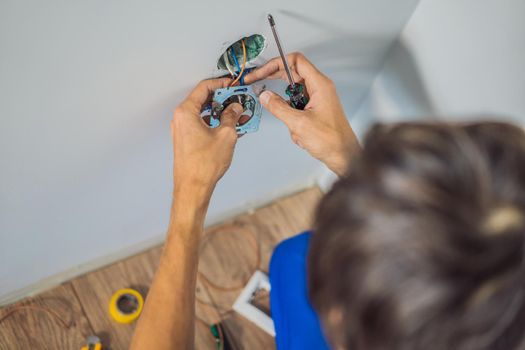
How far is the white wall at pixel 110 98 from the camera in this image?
0.43m

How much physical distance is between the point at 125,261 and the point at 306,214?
0.46m

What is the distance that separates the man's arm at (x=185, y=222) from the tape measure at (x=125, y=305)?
0.40 meters

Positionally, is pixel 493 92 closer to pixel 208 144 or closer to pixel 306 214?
pixel 208 144

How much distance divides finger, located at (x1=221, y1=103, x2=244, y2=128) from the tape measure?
1.69ft

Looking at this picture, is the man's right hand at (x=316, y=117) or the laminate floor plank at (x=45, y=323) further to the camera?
the laminate floor plank at (x=45, y=323)

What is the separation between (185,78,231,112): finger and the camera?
571mm

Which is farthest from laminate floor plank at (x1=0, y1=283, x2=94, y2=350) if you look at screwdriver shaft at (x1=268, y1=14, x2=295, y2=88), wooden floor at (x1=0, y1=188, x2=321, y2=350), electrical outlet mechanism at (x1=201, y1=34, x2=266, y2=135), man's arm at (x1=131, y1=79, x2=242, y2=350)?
screwdriver shaft at (x1=268, y1=14, x2=295, y2=88)

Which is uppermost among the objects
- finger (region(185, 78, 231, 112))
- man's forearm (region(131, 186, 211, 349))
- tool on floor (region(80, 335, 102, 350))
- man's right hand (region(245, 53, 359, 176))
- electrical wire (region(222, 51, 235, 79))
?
electrical wire (region(222, 51, 235, 79))

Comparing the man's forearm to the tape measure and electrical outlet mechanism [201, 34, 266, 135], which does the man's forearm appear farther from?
the tape measure

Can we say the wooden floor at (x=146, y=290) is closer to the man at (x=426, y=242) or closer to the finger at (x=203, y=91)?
the finger at (x=203, y=91)

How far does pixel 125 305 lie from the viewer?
3.06 feet

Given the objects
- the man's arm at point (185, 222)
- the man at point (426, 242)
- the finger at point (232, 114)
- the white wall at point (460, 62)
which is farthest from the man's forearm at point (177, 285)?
the white wall at point (460, 62)

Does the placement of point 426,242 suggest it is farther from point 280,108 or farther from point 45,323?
point 45,323

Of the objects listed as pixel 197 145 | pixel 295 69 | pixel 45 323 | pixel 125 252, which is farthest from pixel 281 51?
pixel 45 323
